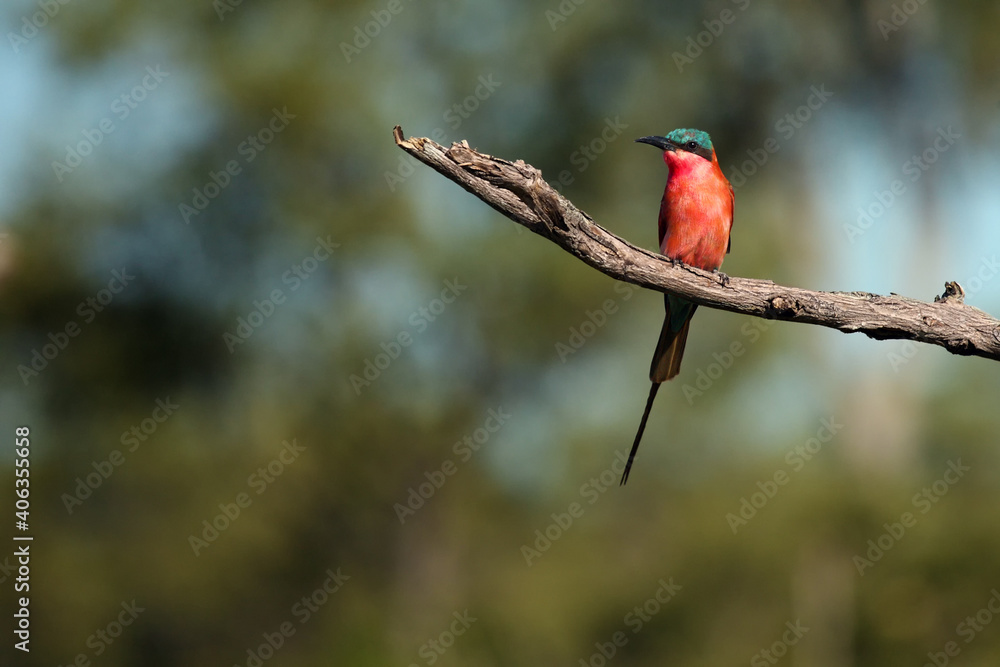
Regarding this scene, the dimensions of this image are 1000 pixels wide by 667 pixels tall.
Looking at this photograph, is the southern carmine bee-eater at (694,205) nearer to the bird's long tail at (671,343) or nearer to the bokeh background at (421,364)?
the bird's long tail at (671,343)

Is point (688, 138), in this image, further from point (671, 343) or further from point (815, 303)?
point (815, 303)

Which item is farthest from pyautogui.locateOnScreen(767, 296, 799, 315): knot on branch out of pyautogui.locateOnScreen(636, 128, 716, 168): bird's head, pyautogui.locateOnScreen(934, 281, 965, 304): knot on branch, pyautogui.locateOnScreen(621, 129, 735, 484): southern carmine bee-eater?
pyautogui.locateOnScreen(636, 128, 716, 168): bird's head

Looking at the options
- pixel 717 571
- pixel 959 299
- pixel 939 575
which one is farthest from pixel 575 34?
pixel 959 299

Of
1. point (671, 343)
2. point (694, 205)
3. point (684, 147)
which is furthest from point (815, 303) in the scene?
point (684, 147)

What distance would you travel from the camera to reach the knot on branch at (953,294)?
3625mm

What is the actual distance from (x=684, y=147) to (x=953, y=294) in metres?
2.10

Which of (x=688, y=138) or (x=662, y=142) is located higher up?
(x=688, y=138)

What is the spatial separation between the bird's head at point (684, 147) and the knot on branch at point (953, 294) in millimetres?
1999

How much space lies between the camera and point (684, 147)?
17.8 ft

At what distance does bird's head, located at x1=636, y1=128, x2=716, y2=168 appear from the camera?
5402 millimetres

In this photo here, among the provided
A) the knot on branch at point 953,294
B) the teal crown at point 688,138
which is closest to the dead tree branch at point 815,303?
the knot on branch at point 953,294

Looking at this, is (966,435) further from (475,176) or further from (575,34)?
(475,176)

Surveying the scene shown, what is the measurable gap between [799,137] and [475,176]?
51.9ft

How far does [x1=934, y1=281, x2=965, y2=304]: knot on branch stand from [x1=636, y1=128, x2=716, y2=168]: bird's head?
6.56ft
